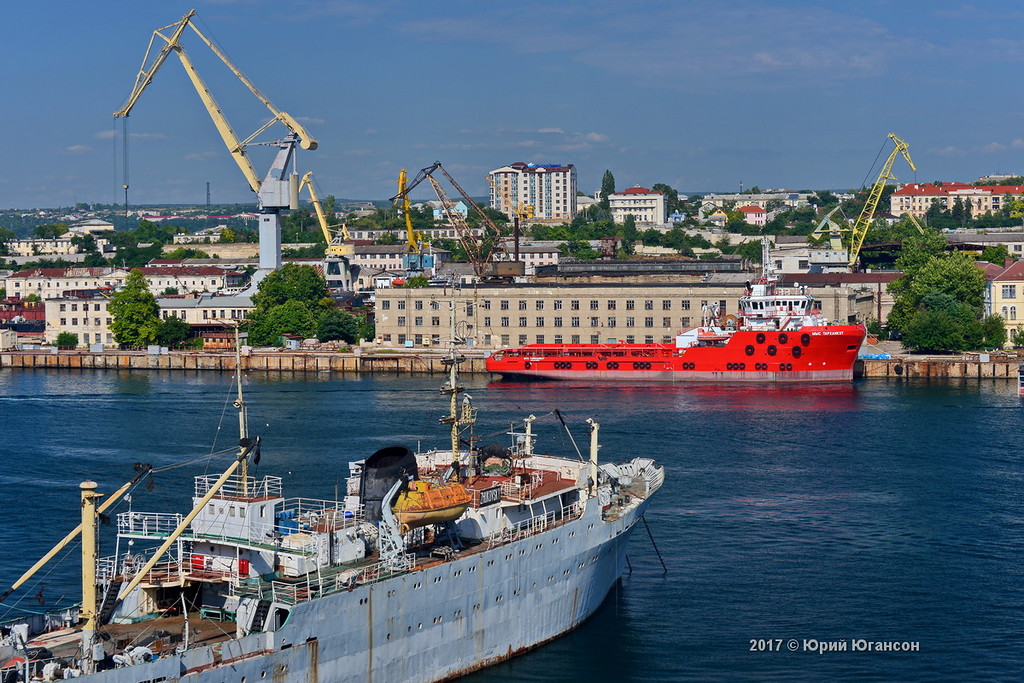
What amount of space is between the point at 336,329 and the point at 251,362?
7959 millimetres

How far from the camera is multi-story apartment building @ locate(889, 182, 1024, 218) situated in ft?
563

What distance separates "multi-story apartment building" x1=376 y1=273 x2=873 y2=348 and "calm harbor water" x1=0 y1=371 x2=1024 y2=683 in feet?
37.2

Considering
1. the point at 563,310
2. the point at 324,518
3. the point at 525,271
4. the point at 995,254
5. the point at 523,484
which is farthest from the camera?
the point at 995,254

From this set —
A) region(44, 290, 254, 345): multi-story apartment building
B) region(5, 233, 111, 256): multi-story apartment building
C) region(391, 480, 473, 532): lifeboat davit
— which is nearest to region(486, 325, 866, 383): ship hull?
region(44, 290, 254, 345): multi-story apartment building

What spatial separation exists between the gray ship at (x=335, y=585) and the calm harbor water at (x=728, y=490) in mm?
1501

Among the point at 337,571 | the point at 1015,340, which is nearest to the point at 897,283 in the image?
the point at 1015,340

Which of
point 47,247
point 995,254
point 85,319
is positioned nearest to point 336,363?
point 85,319

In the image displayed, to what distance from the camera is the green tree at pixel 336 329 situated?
277 feet

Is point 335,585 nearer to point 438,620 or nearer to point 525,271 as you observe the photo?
point 438,620

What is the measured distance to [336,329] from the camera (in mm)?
84625

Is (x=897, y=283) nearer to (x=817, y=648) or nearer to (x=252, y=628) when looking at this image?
(x=817, y=648)

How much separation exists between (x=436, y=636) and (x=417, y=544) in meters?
1.72

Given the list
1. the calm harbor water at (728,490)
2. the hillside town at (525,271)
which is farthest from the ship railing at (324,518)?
the hillside town at (525,271)

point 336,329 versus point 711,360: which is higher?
point 336,329
